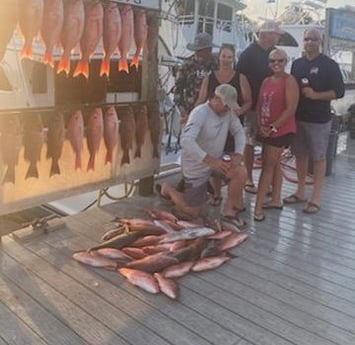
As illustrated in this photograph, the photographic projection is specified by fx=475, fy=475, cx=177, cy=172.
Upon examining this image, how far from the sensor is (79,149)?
368cm

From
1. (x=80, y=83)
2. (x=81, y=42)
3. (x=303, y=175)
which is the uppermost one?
(x=81, y=42)

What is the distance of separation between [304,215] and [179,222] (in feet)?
4.16

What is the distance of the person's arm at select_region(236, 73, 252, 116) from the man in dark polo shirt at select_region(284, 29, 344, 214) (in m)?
0.47

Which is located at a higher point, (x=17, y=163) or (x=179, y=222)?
(x=17, y=163)

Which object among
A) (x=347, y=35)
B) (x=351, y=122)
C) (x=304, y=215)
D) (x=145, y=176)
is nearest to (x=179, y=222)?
(x=145, y=176)

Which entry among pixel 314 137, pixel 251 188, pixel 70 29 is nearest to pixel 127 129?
pixel 70 29

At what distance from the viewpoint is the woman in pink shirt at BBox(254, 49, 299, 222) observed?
3.92 m

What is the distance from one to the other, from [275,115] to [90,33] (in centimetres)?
166

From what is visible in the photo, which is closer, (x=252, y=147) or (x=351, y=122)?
(x=252, y=147)

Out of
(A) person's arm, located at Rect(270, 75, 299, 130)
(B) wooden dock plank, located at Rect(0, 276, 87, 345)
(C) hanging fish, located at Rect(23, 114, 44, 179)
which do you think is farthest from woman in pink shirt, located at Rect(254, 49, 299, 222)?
(B) wooden dock plank, located at Rect(0, 276, 87, 345)

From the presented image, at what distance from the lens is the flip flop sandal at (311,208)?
4.44 meters

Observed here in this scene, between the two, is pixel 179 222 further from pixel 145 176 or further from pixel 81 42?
pixel 81 42

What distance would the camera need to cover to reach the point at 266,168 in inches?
162

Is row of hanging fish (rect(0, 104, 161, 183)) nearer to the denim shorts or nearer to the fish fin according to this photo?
the fish fin
